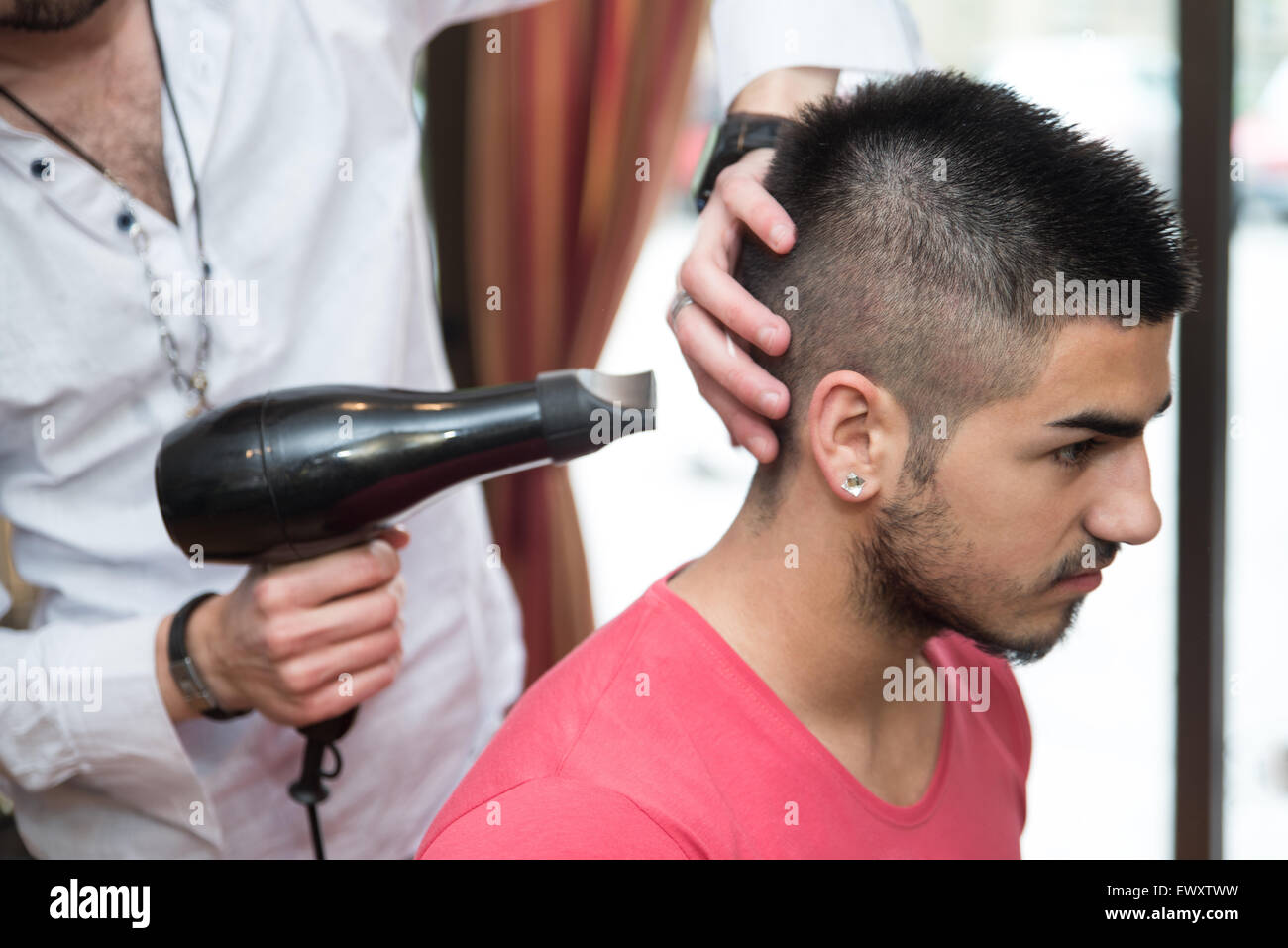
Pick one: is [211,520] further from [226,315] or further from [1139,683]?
[1139,683]

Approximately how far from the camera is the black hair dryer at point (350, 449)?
1.05m

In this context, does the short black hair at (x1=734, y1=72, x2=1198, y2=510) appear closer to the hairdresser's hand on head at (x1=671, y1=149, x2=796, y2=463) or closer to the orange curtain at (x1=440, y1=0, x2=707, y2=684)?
the hairdresser's hand on head at (x1=671, y1=149, x2=796, y2=463)

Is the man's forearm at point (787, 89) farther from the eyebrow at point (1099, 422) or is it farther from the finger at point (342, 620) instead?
the finger at point (342, 620)

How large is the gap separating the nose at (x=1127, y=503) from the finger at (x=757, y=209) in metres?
0.39

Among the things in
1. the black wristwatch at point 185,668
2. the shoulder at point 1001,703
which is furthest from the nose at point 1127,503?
the black wristwatch at point 185,668

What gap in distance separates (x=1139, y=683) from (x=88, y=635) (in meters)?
2.71

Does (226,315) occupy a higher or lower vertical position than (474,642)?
higher

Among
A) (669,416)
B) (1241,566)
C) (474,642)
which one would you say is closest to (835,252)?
(474,642)

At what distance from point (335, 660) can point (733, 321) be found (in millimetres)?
551

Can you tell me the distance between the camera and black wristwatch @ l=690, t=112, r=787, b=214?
1269 mm

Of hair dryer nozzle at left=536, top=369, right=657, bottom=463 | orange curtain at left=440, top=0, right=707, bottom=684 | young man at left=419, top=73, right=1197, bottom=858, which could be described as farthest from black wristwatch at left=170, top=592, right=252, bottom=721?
orange curtain at left=440, top=0, right=707, bottom=684

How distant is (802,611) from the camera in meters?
1.15

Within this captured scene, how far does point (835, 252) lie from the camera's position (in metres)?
1.09
